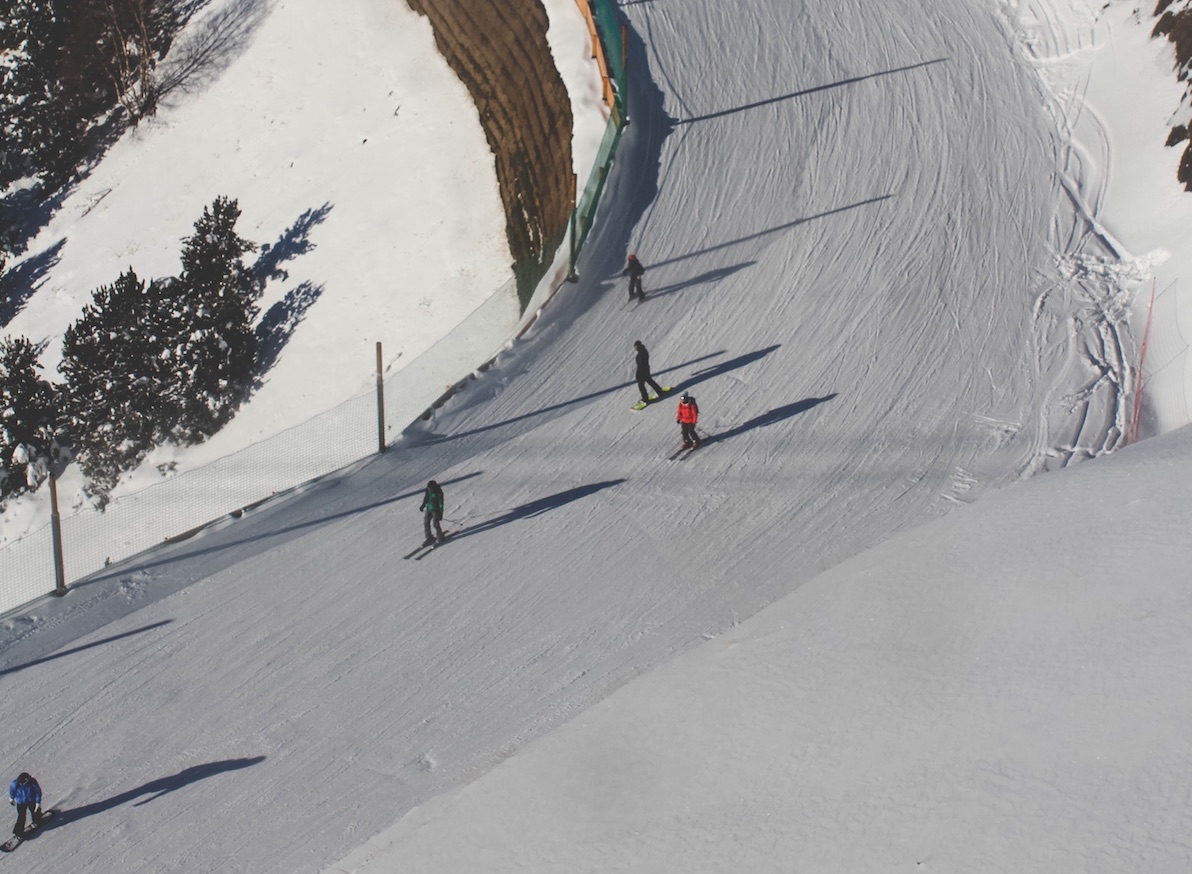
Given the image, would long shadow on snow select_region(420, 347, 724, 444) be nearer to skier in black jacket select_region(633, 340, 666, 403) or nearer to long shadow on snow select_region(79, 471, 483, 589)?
skier in black jacket select_region(633, 340, 666, 403)

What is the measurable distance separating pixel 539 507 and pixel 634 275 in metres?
4.91

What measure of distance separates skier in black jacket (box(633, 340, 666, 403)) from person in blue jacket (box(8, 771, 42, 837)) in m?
9.21

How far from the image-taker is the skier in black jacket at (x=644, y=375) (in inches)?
682

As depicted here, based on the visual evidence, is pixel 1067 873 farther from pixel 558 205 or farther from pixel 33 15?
pixel 33 15

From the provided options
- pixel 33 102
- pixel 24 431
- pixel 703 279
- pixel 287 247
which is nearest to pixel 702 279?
pixel 703 279

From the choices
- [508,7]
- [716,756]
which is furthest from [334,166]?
[716,756]

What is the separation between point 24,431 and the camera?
2553 cm

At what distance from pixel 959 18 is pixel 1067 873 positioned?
2323cm

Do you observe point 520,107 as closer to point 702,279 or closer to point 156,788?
point 702,279

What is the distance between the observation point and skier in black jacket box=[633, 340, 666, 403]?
17.3 meters

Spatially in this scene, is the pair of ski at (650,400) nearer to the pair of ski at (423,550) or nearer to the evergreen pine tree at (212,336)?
the pair of ski at (423,550)

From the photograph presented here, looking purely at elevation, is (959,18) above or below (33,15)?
below

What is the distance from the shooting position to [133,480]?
24.8m

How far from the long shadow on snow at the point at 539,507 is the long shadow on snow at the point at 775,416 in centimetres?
169
